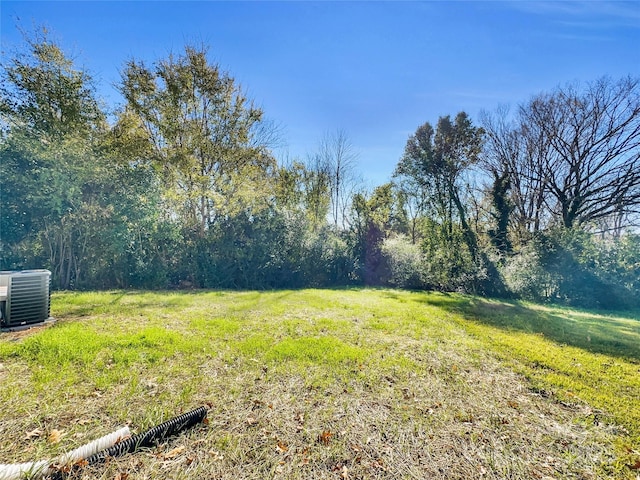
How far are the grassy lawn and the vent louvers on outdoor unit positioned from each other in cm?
31

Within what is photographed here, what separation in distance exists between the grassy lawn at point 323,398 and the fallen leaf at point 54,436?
0.01 metres

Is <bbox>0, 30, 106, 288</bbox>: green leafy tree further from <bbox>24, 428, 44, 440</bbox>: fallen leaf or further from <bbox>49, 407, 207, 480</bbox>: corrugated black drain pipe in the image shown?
<bbox>49, 407, 207, 480</bbox>: corrugated black drain pipe

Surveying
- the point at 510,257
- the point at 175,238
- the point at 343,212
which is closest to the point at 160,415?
the point at 175,238

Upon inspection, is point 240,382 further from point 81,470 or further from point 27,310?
point 27,310

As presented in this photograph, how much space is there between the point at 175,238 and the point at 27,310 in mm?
4968

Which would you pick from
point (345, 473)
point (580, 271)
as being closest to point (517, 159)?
point (580, 271)

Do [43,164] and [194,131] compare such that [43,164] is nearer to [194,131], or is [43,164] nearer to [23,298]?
[194,131]

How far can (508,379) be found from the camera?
2932 mm

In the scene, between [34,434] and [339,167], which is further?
[339,167]

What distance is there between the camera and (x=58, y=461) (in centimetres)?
156

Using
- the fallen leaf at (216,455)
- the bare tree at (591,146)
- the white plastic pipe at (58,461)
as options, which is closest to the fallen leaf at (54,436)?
the white plastic pipe at (58,461)

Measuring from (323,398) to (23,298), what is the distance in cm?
418

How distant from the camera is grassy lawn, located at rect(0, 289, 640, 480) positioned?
1.73 m

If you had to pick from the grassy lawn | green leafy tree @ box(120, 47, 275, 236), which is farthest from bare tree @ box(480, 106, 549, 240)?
green leafy tree @ box(120, 47, 275, 236)
